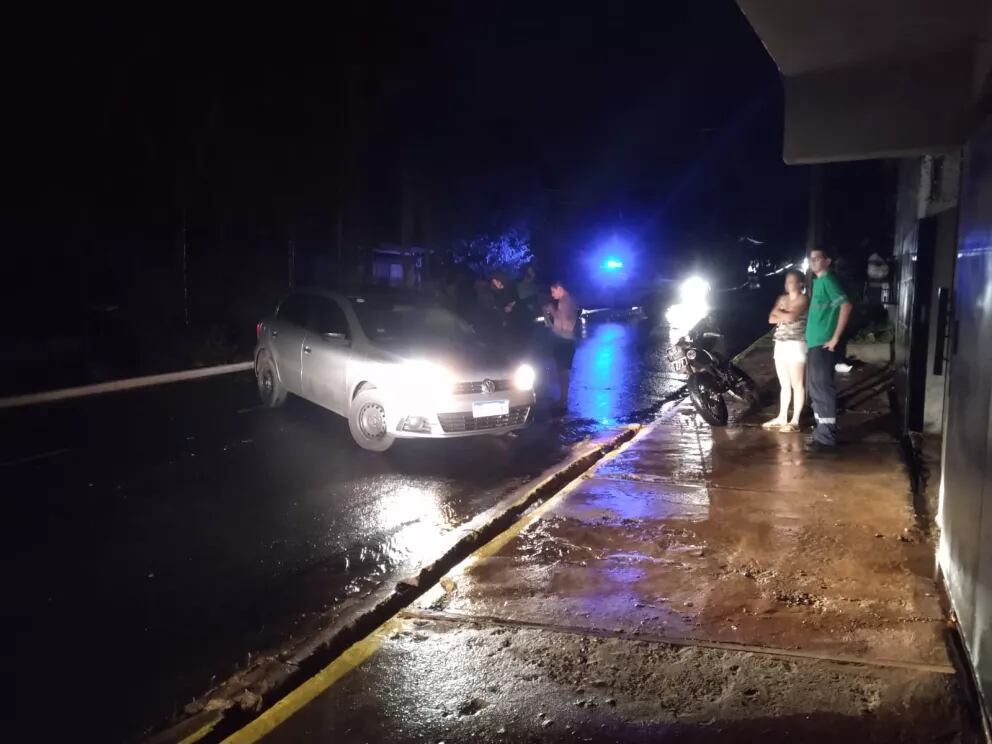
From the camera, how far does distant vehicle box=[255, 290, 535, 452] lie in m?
8.19

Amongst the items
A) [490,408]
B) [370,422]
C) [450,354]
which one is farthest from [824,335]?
[370,422]

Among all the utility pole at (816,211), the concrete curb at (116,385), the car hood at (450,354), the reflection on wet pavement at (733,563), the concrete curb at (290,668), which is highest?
the utility pole at (816,211)

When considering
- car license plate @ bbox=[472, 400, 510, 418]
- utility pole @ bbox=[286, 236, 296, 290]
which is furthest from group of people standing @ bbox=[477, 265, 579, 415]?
utility pole @ bbox=[286, 236, 296, 290]

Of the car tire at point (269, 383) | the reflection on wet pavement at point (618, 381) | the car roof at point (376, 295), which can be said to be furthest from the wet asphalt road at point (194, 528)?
the car roof at point (376, 295)

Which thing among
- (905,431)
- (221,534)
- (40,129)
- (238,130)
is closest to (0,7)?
(40,129)

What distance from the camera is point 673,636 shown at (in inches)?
166

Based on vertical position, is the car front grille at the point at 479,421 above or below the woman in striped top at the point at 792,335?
below

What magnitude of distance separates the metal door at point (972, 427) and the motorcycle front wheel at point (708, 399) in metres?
4.82

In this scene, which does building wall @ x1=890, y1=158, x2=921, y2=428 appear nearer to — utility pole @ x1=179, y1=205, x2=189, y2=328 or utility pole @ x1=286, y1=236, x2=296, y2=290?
utility pole @ x1=179, y1=205, x2=189, y2=328

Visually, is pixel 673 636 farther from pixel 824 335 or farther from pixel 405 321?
pixel 405 321

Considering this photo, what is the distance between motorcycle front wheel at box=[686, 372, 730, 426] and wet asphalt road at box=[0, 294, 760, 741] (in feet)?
4.29

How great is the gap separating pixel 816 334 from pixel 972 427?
4.34 meters

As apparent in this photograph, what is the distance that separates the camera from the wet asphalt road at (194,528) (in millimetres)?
4160

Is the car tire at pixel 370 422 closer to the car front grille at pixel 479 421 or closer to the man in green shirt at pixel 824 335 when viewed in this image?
the car front grille at pixel 479 421
